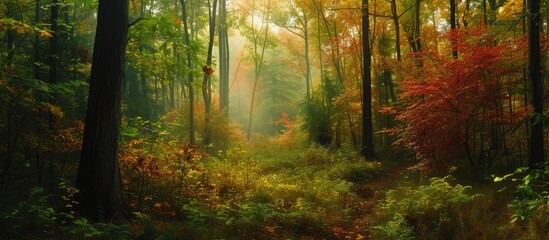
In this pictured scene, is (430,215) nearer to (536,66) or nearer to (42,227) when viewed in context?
(536,66)

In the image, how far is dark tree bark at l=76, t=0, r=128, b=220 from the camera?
5.29 metres

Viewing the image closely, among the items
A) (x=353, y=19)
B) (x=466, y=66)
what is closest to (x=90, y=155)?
(x=466, y=66)

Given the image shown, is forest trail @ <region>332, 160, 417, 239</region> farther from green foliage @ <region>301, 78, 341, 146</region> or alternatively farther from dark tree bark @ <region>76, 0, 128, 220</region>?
green foliage @ <region>301, 78, 341, 146</region>

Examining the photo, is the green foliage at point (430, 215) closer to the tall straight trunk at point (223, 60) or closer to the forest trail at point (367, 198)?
the forest trail at point (367, 198)

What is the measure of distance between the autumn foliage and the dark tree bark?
6728mm

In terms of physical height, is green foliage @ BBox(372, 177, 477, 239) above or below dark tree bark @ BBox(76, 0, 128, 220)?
below

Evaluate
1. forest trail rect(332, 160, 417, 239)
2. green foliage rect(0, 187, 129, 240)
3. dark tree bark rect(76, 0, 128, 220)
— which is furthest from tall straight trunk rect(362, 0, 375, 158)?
green foliage rect(0, 187, 129, 240)

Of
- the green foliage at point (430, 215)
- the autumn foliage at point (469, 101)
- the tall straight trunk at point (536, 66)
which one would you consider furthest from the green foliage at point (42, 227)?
the autumn foliage at point (469, 101)

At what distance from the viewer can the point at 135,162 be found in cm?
664

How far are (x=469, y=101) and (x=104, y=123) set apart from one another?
8118 millimetres

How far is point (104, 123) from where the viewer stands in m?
5.36

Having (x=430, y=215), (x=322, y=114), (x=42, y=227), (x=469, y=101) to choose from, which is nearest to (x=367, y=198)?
(x=430, y=215)

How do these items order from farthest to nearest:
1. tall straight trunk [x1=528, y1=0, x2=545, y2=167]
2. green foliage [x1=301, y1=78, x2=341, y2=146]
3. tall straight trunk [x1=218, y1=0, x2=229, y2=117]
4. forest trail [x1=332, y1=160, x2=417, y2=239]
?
1. tall straight trunk [x1=218, y1=0, x2=229, y2=117]
2. green foliage [x1=301, y1=78, x2=341, y2=146]
3. forest trail [x1=332, y1=160, x2=417, y2=239]
4. tall straight trunk [x1=528, y1=0, x2=545, y2=167]

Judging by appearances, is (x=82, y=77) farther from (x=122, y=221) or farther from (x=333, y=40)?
(x=333, y=40)
